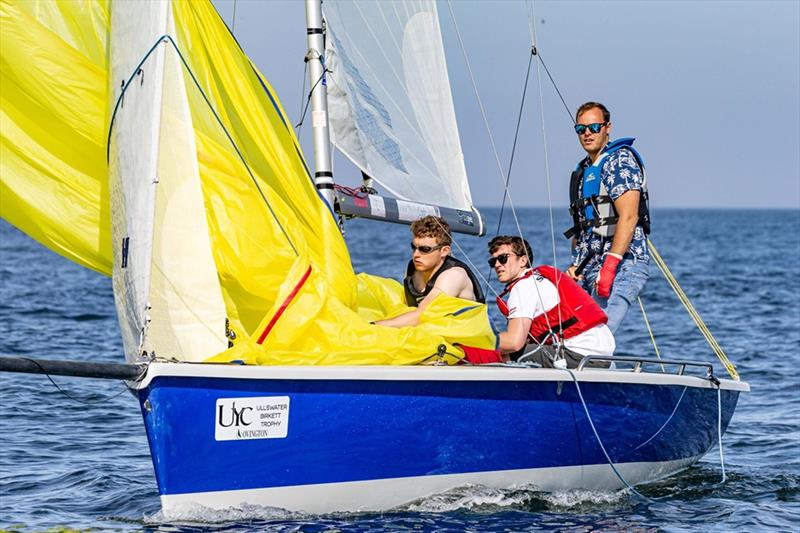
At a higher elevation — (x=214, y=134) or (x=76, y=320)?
(x=214, y=134)

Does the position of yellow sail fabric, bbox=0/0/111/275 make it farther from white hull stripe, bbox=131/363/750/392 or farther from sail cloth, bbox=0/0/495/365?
white hull stripe, bbox=131/363/750/392

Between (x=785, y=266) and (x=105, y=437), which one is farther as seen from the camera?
(x=785, y=266)

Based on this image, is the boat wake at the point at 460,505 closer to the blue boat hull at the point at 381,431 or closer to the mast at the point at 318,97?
the blue boat hull at the point at 381,431

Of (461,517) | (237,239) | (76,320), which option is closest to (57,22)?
(237,239)

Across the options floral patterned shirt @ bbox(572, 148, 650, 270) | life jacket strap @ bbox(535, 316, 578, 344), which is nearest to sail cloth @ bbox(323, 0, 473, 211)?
floral patterned shirt @ bbox(572, 148, 650, 270)

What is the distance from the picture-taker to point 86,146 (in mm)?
6672

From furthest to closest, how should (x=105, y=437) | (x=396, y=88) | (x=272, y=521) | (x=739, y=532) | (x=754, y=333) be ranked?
(x=754, y=333) → (x=105, y=437) → (x=396, y=88) → (x=739, y=532) → (x=272, y=521)

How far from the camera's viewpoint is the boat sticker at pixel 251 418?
5.79m

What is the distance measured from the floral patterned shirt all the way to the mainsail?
99cm

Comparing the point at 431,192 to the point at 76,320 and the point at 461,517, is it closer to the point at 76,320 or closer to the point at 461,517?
the point at 461,517

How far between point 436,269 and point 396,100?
5.11ft

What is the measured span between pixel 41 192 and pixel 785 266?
102ft

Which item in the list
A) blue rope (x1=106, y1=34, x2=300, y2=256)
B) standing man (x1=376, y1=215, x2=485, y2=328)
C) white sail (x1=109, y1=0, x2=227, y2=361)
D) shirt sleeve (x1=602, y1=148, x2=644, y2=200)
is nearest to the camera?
white sail (x1=109, y1=0, x2=227, y2=361)

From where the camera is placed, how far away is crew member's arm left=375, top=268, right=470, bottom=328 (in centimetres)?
697
